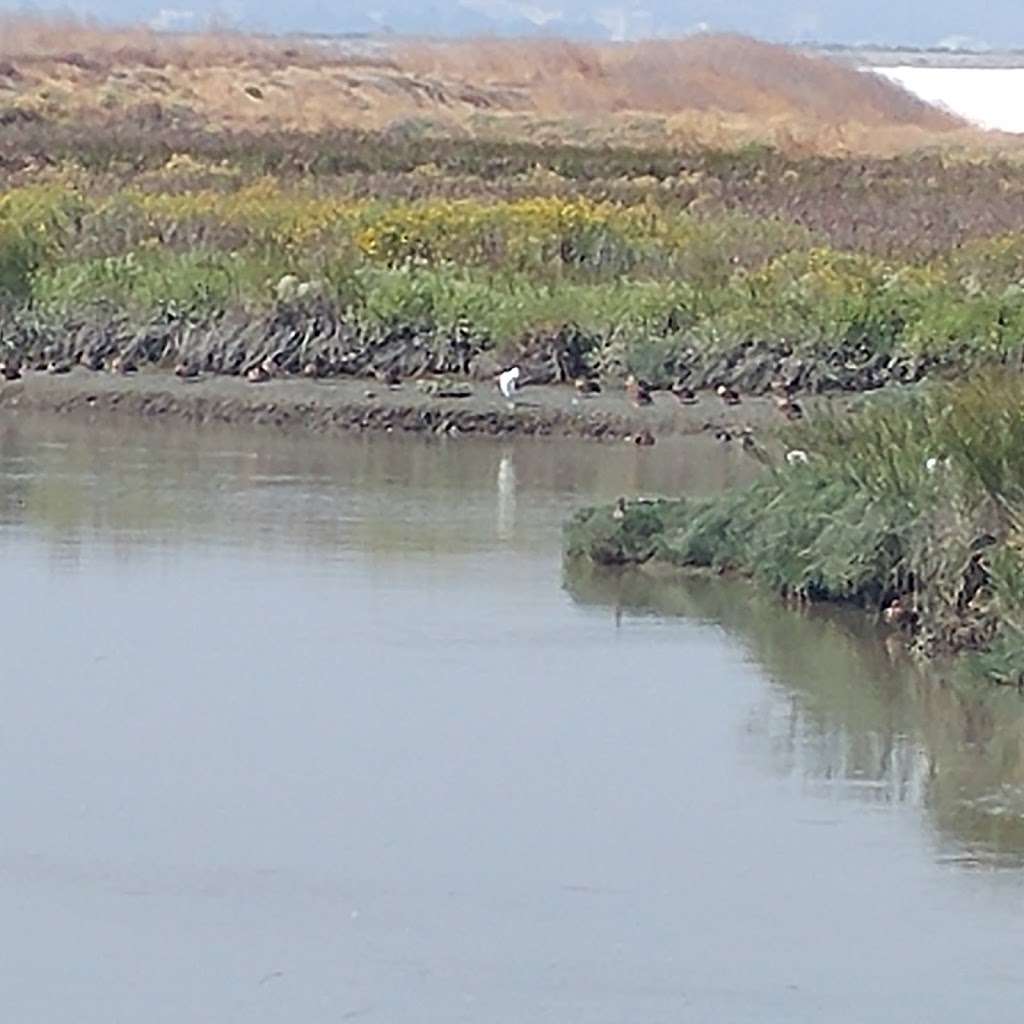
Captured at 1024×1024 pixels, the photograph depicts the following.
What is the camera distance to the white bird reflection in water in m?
18.0

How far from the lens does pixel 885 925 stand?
981cm

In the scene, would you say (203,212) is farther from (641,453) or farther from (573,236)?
(641,453)

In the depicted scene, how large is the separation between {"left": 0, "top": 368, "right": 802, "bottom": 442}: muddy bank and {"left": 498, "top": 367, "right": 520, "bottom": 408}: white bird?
0.08 metres

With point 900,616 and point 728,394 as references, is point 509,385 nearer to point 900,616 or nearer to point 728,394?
point 728,394

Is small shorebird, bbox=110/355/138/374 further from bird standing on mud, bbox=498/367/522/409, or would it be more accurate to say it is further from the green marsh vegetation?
bird standing on mud, bbox=498/367/522/409

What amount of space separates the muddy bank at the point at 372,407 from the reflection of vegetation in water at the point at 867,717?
6.26 metres

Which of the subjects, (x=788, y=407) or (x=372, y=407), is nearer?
(x=788, y=407)

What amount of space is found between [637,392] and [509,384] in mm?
950

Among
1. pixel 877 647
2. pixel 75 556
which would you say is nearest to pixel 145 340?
pixel 75 556

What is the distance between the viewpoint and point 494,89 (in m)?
103

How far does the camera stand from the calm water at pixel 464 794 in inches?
361

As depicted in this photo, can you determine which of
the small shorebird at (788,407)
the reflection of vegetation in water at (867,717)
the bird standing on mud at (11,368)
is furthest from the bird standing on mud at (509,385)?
the reflection of vegetation in water at (867,717)

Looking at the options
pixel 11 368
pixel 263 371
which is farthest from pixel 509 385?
pixel 11 368

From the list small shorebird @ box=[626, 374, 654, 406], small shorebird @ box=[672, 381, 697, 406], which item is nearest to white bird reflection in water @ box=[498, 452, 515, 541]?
small shorebird @ box=[626, 374, 654, 406]
